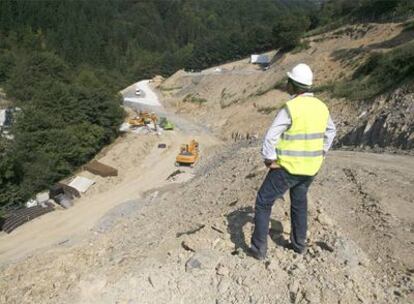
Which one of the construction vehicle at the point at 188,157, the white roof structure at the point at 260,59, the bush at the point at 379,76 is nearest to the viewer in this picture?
Answer: the bush at the point at 379,76

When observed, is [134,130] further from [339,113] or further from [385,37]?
[385,37]

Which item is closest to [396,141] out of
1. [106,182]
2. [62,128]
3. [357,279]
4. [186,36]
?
[357,279]

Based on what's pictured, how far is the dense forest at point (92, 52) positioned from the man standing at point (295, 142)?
22.7m

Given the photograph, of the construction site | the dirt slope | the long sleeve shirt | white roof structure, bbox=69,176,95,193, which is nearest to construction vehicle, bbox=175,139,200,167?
the construction site

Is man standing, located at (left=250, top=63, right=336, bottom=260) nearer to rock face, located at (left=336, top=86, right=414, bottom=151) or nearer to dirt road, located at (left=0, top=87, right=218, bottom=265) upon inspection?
rock face, located at (left=336, top=86, right=414, bottom=151)

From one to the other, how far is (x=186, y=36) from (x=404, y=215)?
139012mm

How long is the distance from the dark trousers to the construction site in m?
0.32

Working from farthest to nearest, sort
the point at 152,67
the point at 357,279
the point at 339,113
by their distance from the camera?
the point at 152,67 → the point at 339,113 → the point at 357,279

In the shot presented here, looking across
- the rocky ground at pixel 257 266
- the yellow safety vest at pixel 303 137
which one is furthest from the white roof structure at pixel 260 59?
the yellow safety vest at pixel 303 137

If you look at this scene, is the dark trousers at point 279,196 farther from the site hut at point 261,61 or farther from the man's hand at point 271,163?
the site hut at point 261,61

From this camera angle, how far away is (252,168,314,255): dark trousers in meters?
5.86

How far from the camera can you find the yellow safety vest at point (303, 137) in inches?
220

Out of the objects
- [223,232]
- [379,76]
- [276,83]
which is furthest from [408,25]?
[223,232]

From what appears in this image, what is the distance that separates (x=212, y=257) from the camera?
691 centimetres
